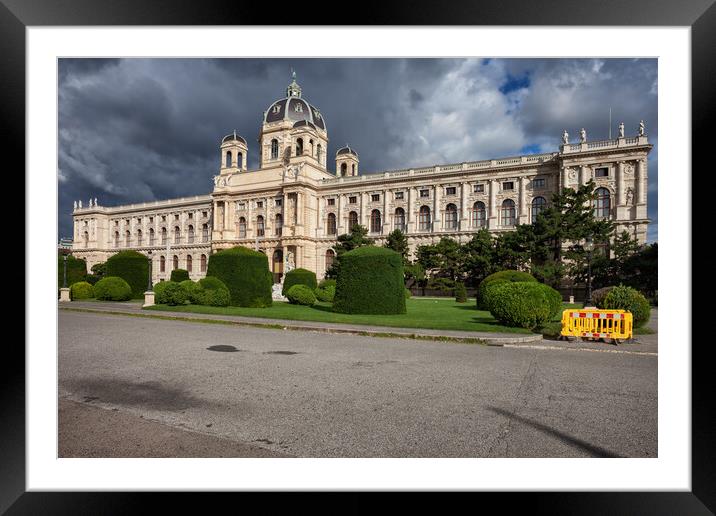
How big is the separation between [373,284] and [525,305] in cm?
630

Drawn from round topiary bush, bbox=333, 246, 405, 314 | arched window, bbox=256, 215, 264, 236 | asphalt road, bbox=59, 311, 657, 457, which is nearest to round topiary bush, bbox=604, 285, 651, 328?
asphalt road, bbox=59, 311, 657, 457

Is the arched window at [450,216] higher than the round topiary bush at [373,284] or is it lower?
higher

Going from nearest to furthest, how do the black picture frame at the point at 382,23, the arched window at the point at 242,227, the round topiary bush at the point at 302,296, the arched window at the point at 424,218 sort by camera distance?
the black picture frame at the point at 382,23, the round topiary bush at the point at 302,296, the arched window at the point at 424,218, the arched window at the point at 242,227

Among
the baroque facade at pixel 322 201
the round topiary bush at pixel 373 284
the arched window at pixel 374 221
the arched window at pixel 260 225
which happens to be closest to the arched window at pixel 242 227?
the baroque facade at pixel 322 201

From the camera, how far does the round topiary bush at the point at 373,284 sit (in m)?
15.9

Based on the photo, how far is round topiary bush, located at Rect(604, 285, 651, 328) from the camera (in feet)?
37.4

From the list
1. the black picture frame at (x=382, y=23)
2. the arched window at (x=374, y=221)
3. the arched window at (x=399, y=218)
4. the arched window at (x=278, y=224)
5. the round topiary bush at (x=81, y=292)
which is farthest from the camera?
the arched window at (x=278, y=224)

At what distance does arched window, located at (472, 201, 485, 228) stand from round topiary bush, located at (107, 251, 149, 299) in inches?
1283

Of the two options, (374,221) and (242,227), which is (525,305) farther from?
(242,227)

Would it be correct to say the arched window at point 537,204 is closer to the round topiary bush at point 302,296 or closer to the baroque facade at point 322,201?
the baroque facade at point 322,201

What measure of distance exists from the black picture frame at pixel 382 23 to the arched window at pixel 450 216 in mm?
43055

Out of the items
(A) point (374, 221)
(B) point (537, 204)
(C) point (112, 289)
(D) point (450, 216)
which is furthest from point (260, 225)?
(B) point (537, 204)

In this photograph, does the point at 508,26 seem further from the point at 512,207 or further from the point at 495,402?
the point at 512,207
